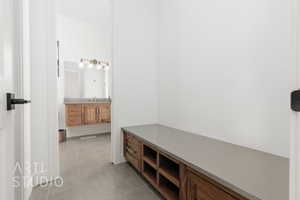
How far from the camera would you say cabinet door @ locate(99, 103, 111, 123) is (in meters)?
4.28

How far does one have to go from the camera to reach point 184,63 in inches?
85.2

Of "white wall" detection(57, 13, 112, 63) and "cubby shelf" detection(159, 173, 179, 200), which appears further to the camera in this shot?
"white wall" detection(57, 13, 112, 63)

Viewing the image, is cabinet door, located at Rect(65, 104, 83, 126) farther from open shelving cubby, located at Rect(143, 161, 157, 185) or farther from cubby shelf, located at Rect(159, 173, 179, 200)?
cubby shelf, located at Rect(159, 173, 179, 200)

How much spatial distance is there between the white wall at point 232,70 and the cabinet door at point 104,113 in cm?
242

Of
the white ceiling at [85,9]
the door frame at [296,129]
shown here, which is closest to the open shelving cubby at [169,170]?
the door frame at [296,129]

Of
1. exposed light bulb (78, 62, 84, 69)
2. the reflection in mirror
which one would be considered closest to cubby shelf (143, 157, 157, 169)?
the reflection in mirror

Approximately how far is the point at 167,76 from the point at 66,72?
9.97ft

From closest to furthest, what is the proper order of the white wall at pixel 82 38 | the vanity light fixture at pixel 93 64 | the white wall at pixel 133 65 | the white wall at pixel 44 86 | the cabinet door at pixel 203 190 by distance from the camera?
the cabinet door at pixel 203 190 → the white wall at pixel 44 86 → the white wall at pixel 133 65 → the white wall at pixel 82 38 → the vanity light fixture at pixel 93 64

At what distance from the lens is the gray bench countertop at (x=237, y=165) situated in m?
0.81

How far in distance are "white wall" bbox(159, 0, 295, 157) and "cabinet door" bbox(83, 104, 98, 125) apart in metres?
2.46

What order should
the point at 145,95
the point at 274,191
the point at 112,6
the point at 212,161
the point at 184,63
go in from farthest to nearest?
the point at 145,95 < the point at 112,6 < the point at 184,63 < the point at 212,161 < the point at 274,191

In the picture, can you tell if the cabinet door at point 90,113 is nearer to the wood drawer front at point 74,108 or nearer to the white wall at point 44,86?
the wood drawer front at point 74,108

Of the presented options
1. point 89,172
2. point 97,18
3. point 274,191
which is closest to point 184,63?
point 274,191

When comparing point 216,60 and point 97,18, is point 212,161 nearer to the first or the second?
point 216,60
